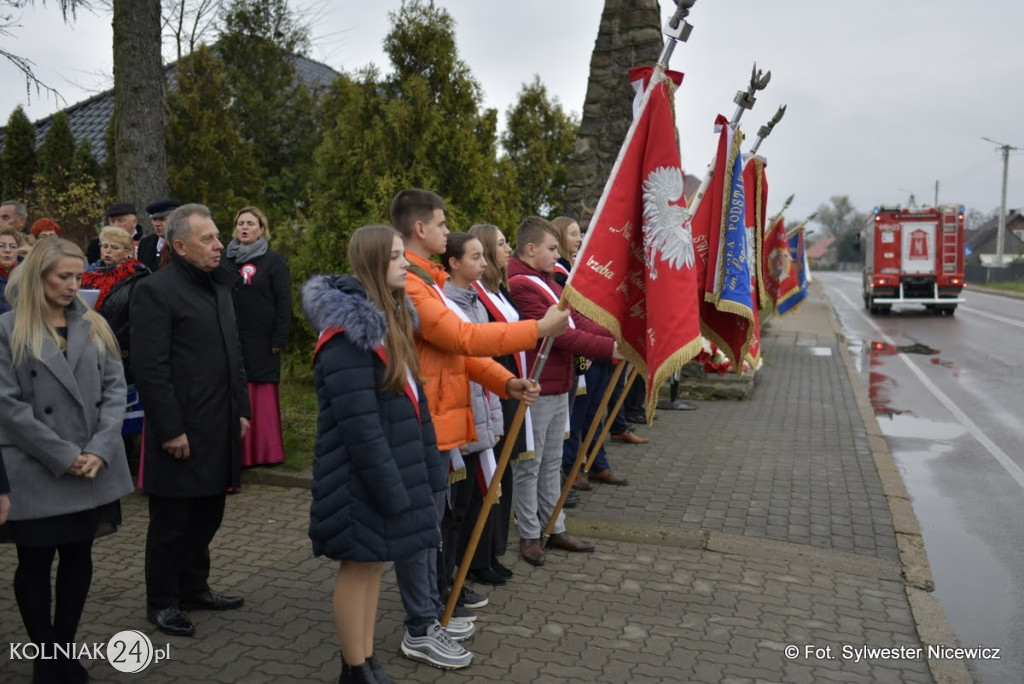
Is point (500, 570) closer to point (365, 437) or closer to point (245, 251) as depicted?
point (365, 437)

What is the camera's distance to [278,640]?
4.27 m

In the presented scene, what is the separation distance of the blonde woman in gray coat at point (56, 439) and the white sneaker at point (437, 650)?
4.62ft

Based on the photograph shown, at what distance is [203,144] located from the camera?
51.3ft

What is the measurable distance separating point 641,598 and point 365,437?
2.34 m

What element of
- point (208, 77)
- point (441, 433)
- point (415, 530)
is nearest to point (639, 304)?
point (441, 433)

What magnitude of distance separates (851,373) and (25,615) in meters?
13.6

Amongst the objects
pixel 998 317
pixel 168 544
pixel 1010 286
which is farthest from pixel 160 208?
pixel 1010 286

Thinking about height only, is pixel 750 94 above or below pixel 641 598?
above

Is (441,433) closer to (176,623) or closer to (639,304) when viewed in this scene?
(639,304)

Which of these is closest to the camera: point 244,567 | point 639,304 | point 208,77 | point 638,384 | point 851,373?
point 639,304

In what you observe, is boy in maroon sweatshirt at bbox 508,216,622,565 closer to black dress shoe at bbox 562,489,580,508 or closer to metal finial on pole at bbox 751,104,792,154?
black dress shoe at bbox 562,489,580,508

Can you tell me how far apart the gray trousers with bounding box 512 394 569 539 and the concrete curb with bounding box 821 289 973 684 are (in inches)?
84.8

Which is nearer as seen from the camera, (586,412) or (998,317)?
(586,412)

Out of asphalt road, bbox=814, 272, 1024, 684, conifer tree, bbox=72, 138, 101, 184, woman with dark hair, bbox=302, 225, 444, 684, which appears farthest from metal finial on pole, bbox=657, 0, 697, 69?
conifer tree, bbox=72, 138, 101, 184
